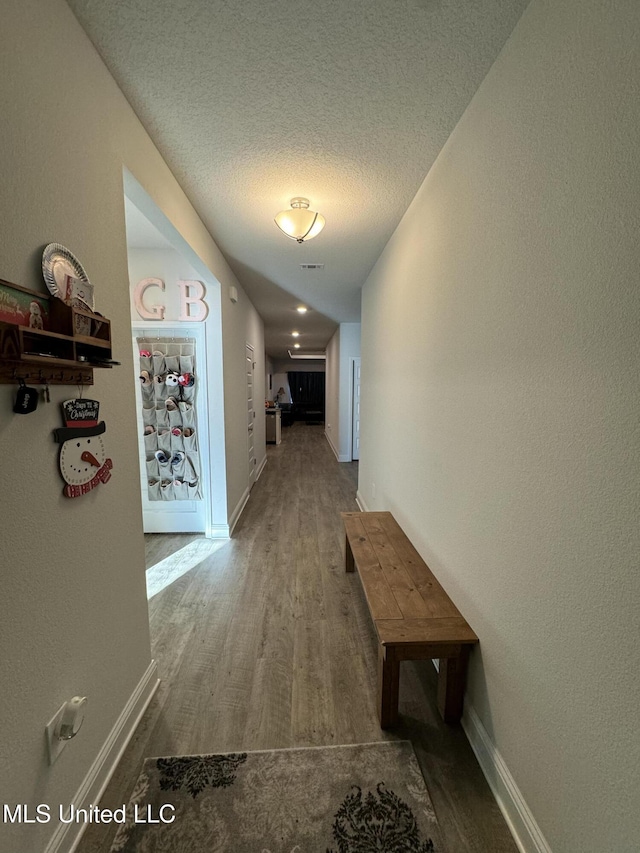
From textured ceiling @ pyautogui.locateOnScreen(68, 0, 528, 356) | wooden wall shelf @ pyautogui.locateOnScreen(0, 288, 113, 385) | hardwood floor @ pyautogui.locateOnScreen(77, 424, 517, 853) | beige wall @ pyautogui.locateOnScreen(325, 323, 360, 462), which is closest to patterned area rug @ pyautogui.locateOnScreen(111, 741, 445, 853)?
hardwood floor @ pyautogui.locateOnScreen(77, 424, 517, 853)

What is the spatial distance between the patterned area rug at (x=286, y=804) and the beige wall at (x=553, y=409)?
0.38 metres

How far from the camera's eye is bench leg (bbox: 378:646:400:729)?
130 cm

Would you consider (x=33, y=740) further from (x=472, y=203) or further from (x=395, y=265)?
(x=395, y=265)

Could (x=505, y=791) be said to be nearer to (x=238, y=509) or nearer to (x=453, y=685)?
(x=453, y=685)

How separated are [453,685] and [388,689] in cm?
27

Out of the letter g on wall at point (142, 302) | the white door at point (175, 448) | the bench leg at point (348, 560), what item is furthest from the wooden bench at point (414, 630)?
the letter g on wall at point (142, 302)

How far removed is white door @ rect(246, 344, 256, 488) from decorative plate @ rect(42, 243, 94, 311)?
322 centimetres

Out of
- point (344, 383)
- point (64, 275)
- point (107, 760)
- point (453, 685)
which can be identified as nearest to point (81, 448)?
point (64, 275)

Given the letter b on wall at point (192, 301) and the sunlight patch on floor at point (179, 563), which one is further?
the letter b on wall at point (192, 301)

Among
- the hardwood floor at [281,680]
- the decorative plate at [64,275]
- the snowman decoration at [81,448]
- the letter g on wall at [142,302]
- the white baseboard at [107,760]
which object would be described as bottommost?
the hardwood floor at [281,680]

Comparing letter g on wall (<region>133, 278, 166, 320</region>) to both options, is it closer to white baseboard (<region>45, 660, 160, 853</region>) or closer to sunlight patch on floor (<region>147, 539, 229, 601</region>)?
sunlight patch on floor (<region>147, 539, 229, 601</region>)

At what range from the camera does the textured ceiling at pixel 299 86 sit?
1.01 meters

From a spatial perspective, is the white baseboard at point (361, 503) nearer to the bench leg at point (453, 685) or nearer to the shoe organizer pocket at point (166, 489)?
the shoe organizer pocket at point (166, 489)

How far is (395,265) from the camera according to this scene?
2365mm
